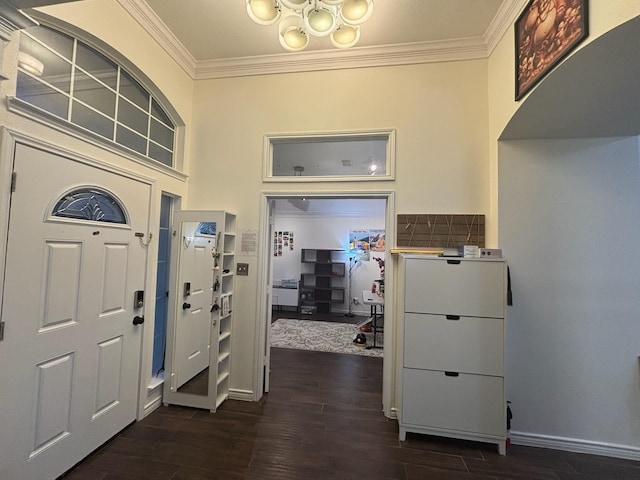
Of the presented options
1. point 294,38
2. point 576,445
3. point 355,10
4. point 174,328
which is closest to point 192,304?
point 174,328

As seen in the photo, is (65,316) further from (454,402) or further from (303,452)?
(454,402)

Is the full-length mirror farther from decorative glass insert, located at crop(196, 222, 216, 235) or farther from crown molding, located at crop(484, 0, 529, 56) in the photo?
crown molding, located at crop(484, 0, 529, 56)

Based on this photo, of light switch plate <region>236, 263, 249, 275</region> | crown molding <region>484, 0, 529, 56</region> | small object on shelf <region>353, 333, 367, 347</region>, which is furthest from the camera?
small object on shelf <region>353, 333, 367, 347</region>

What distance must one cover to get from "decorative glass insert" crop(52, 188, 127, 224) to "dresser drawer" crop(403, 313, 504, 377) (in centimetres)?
248

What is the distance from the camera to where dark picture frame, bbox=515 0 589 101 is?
4.65 ft

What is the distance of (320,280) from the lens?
7.32 metres

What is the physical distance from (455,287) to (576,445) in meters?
1.57

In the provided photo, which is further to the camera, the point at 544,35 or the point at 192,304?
the point at 192,304

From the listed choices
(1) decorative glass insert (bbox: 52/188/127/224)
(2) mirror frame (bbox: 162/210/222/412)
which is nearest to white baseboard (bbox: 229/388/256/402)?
(2) mirror frame (bbox: 162/210/222/412)

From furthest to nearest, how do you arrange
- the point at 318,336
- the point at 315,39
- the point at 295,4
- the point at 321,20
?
the point at 318,336, the point at 315,39, the point at 321,20, the point at 295,4

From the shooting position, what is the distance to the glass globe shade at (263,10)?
1.67 metres

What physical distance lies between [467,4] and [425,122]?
2.93 ft

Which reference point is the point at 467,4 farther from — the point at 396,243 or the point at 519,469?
the point at 519,469

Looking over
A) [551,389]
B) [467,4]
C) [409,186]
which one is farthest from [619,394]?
[467,4]
